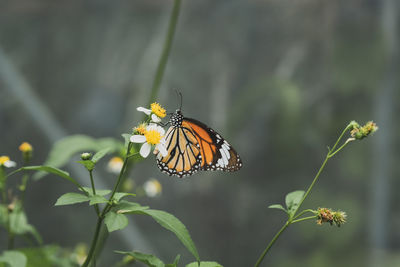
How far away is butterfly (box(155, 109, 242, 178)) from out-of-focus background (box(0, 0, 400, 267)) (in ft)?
4.39

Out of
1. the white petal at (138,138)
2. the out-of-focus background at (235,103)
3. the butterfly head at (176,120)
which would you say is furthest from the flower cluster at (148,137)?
the out-of-focus background at (235,103)

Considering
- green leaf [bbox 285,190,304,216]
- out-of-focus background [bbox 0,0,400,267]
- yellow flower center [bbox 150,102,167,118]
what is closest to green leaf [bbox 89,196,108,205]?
yellow flower center [bbox 150,102,167,118]

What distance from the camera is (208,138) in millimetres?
910

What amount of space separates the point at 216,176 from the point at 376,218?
0.85 meters

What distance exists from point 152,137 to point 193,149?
0.33 m

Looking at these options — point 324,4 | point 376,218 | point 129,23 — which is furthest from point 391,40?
point 129,23

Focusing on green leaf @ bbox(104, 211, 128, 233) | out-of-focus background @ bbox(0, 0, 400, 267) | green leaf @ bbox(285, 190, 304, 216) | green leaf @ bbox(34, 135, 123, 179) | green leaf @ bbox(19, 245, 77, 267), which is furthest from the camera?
out-of-focus background @ bbox(0, 0, 400, 267)

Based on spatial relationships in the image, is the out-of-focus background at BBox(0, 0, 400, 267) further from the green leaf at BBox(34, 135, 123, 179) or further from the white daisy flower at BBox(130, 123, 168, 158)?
the white daisy flower at BBox(130, 123, 168, 158)

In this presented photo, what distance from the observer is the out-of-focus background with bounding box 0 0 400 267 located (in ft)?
7.39

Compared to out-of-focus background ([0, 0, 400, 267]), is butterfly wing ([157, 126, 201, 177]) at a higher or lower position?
lower

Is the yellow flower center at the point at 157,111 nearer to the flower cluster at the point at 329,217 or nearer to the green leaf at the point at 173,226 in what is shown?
the green leaf at the point at 173,226

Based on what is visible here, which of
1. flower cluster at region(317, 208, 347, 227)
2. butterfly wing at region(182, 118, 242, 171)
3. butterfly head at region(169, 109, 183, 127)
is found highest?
butterfly head at region(169, 109, 183, 127)

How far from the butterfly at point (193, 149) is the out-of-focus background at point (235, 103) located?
1338 mm

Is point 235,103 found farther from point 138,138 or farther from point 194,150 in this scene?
point 138,138
